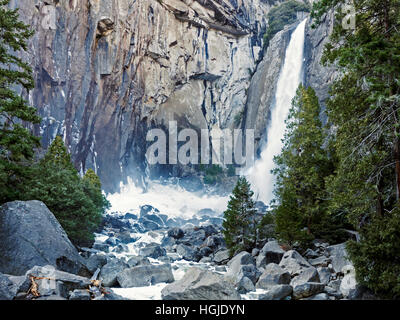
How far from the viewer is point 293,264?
37.1 feet

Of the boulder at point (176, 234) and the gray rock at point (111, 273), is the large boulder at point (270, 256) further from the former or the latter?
the boulder at point (176, 234)

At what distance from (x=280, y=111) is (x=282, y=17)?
25030 millimetres

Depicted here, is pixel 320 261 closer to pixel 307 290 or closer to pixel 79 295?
pixel 307 290

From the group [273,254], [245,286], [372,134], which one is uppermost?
[372,134]

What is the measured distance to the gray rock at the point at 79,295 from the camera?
710 cm

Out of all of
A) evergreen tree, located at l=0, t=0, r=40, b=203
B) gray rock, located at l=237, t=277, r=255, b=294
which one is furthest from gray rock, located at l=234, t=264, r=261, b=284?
evergreen tree, located at l=0, t=0, r=40, b=203

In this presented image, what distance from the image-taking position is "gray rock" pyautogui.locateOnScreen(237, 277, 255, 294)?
10.0 metres

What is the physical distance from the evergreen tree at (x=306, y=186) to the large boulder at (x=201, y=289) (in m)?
7.11

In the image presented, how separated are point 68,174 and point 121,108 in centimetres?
2986

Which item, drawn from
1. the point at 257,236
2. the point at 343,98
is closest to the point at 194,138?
the point at 257,236

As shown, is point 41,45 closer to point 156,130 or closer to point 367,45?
point 156,130

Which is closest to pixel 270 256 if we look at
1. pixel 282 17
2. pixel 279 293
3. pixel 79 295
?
pixel 279 293

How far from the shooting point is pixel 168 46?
167 feet

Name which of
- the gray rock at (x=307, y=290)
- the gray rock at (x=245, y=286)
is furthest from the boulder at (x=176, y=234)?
the gray rock at (x=307, y=290)
